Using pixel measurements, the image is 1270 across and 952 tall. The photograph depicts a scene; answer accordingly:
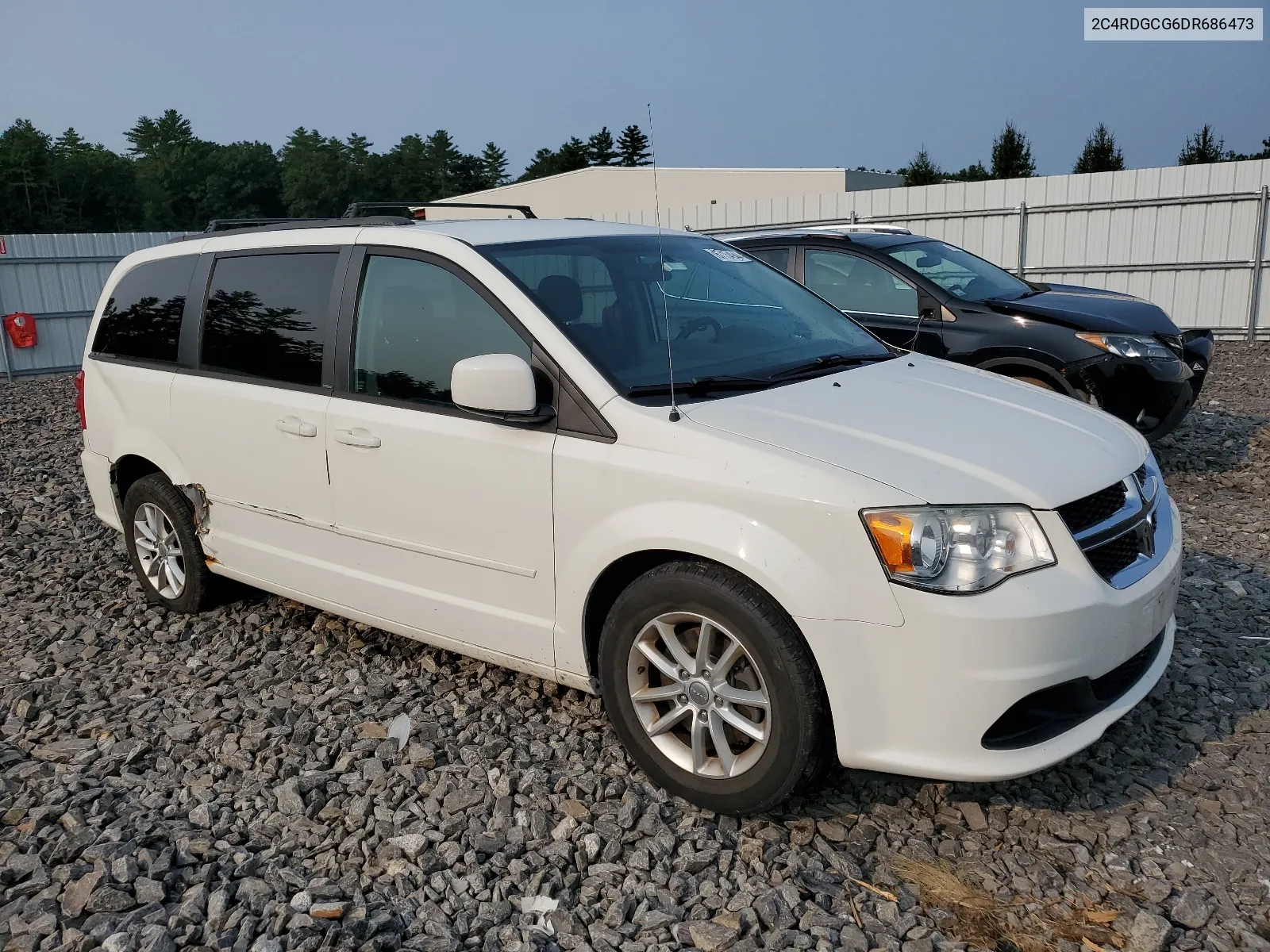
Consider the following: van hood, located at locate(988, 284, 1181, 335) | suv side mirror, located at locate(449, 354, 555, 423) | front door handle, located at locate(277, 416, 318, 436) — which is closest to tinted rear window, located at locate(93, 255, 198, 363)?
front door handle, located at locate(277, 416, 318, 436)

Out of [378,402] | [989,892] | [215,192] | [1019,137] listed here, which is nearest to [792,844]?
[989,892]

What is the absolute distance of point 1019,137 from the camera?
40094mm

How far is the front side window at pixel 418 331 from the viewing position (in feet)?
11.8

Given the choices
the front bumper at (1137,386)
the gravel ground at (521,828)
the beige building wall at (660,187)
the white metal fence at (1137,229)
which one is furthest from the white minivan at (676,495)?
the beige building wall at (660,187)

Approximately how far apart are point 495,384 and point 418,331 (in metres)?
0.76

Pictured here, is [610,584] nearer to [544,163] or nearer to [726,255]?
[726,255]

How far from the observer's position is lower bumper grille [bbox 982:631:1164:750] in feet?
9.17

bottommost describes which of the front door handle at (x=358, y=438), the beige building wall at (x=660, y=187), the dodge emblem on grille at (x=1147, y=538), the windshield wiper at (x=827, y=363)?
the dodge emblem on grille at (x=1147, y=538)

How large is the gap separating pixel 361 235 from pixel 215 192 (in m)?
98.8

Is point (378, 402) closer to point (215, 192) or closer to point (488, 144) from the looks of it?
point (215, 192)

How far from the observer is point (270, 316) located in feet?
14.4

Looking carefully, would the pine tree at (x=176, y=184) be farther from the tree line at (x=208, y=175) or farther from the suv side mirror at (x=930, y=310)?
the suv side mirror at (x=930, y=310)

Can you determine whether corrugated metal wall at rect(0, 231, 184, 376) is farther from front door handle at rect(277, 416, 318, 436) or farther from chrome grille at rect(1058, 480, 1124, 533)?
chrome grille at rect(1058, 480, 1124, 533)

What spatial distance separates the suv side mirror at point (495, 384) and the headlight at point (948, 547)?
1.16 m
